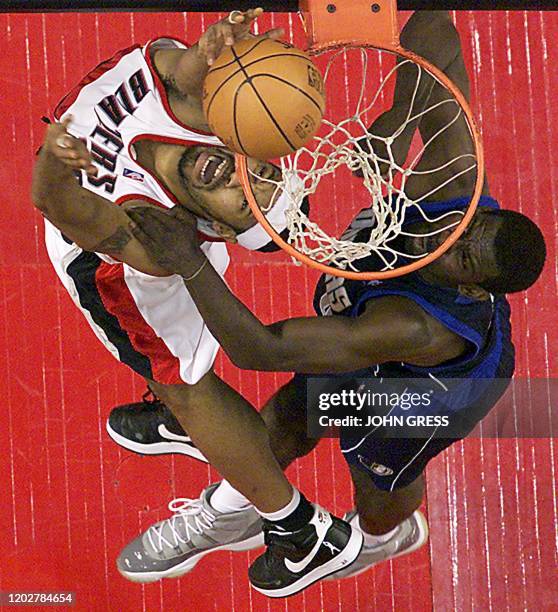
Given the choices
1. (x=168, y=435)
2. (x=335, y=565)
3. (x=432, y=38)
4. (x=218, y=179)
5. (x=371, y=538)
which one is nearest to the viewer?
(x=218, y=179)

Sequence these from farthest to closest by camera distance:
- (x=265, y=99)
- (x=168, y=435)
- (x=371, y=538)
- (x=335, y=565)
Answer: (x=371, y=538), (x=168, y=435), (x=335, y=565), (x=265, y=99)

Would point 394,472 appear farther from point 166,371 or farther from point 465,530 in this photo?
point 166,371

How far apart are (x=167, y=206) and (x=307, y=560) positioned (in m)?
0.89

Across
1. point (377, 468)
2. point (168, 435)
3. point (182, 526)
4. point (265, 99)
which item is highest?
point (265, 99)

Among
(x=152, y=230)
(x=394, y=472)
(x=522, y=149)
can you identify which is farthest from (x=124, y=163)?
(x=522, y=149)

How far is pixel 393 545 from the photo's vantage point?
285 cm

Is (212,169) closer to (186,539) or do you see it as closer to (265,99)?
(265,99)

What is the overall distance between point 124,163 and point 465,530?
1371 millimetres

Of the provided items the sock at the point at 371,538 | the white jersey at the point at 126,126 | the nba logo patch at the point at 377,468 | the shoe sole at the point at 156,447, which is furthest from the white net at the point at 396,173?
the sock at the point at 371,538

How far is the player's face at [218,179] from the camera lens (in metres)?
2.16

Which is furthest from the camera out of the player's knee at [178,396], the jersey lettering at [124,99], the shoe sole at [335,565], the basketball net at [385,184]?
the shoe sole at [335,565]

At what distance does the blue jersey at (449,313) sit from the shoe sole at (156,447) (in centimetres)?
45

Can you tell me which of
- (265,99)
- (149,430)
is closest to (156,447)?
(149,430)

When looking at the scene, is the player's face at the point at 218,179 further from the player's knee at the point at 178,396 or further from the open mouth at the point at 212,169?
the player's knee at the point at 178,396
